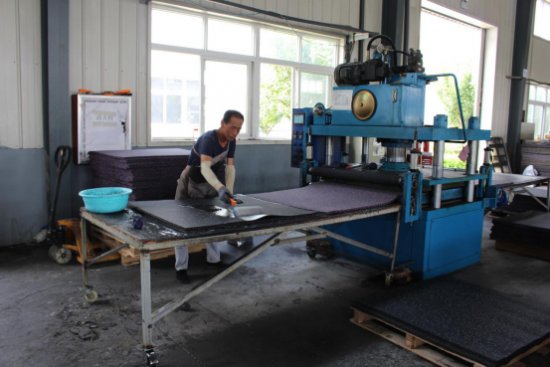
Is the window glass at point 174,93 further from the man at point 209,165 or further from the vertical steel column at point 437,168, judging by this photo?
the vertical steel column at point 437,168

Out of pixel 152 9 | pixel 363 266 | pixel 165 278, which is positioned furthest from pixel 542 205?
pixel 152 9

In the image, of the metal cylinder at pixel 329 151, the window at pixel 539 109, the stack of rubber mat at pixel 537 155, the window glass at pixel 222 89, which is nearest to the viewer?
the metal cylinder at pixel 329 151

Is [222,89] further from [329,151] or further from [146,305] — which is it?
[146,305]

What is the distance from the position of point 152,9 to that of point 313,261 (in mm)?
3001

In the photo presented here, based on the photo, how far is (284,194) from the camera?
327cm

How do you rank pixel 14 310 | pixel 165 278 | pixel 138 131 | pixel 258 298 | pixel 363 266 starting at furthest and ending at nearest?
pixel 138 131 → pixel 363 266 → pixel 165 278 → pixel 258 298 → pixel 14 310

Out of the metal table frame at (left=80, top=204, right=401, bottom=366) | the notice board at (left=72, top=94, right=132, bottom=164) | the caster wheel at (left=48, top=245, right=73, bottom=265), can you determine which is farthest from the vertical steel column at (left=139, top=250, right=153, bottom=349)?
the notice board at (left=72, top=94, right=132, bottom=164)

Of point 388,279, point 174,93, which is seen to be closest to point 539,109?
point 174,93

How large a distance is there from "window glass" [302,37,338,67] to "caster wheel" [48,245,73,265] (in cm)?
390

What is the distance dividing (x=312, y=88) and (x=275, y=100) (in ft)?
2.32

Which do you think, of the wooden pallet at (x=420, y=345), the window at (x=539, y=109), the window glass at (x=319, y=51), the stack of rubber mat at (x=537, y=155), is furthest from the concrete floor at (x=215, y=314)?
the window at (x=539, y=109)

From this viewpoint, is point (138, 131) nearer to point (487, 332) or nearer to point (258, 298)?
point (258, 298)

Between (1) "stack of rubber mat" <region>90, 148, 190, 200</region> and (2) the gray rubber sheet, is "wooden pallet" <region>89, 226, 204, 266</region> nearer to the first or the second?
(1) "stack of rubber mat" <region>90, 148, 190, 200</region>

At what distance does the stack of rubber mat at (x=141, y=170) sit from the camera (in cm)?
392
